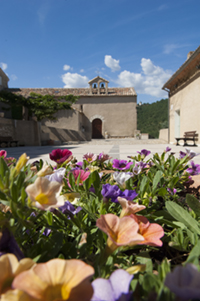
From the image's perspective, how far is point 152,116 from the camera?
5159 cm

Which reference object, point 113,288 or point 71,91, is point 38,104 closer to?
point 71,91

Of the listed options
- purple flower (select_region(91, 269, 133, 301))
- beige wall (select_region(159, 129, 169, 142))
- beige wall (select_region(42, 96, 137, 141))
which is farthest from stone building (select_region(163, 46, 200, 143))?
purple flower (select_region(91, 269, 133, 301))

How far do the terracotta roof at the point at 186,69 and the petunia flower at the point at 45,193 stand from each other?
10.7 metres

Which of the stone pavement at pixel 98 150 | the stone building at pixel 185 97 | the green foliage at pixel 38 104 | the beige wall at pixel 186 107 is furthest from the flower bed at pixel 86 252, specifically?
the green foliage at pixel 38 104

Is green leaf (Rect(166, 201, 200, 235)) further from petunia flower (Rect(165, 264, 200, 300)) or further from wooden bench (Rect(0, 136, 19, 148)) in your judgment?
wooden bench (Rect(0, 136, 19, 148))

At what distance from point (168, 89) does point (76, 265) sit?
16450 mm

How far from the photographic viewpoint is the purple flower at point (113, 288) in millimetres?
340

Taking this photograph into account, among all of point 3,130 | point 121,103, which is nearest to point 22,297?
point 3,130

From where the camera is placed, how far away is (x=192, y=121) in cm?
1118

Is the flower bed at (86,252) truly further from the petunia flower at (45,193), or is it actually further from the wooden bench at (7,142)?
the wooden bench at (7,142)

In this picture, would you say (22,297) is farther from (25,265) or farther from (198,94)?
(198,94)

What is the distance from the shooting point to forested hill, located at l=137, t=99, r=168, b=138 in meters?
46.9

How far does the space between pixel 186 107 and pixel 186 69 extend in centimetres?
203

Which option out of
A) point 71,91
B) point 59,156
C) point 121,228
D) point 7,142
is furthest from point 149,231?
point 71,91
